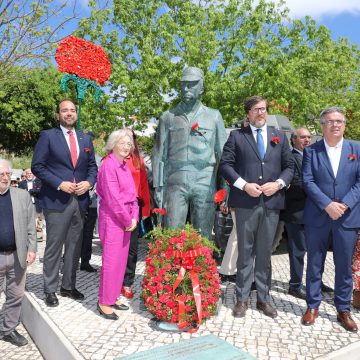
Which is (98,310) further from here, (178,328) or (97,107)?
(97,107)

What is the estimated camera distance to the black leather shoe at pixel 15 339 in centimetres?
379

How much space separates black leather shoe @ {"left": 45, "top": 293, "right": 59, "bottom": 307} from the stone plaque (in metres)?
1.48

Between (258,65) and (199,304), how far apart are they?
1354 centimetres

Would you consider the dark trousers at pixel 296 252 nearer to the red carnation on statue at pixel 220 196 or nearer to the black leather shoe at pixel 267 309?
the black leather shoe at pixel 267 309

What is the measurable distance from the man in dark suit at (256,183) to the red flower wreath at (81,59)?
122 inches

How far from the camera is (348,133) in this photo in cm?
2597

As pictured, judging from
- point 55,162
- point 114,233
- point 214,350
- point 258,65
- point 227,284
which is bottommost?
point 227,284

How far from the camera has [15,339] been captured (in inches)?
149

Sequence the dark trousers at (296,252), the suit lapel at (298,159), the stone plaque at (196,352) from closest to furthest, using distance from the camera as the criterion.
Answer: the stone plaque at (196,352)
the suit lapel at (298,159)
the dark trousers at (296,252)

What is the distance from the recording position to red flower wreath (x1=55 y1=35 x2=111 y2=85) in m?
5.99

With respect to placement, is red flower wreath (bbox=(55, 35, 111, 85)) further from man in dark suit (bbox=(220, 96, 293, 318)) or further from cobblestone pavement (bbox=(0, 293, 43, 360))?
cobblestone pavement (bbox=(0, 293, 43, 360))

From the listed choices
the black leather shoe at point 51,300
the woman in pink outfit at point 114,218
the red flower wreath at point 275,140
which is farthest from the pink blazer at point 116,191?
the red flower wreath at point 275,140

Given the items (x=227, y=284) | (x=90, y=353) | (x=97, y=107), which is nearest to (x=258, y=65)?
(x=97, y=107)

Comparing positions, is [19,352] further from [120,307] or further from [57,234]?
[57,234]
